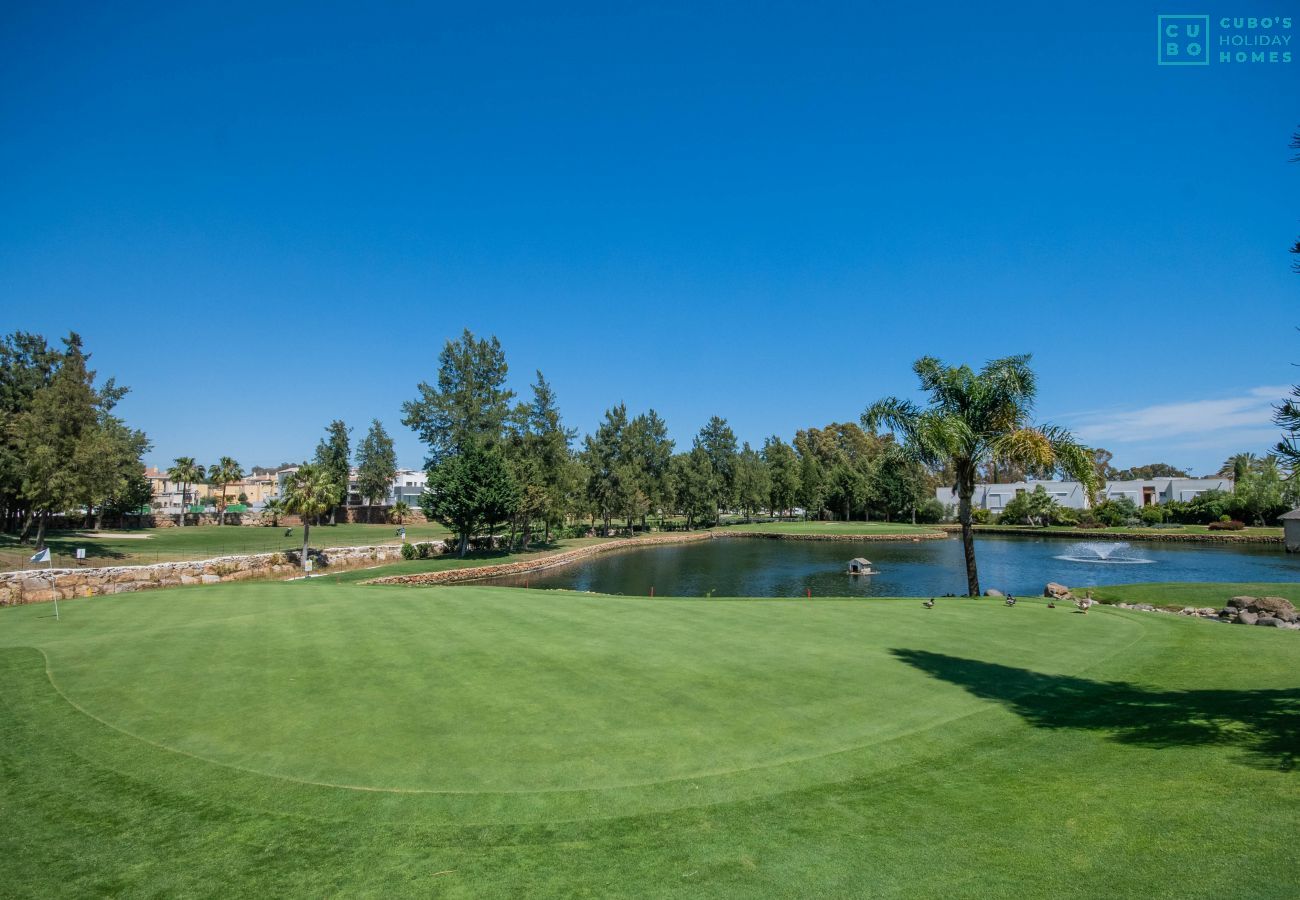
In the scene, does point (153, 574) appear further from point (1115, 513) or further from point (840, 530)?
point (1115, 513)

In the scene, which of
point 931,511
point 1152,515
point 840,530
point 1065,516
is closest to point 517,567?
point 840,530

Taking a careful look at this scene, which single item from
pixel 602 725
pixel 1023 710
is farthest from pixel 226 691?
pixel 1023 710

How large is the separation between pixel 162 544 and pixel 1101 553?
276ft

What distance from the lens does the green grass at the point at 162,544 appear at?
3775 cm

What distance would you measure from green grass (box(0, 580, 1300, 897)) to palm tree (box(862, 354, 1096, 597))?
8649mm

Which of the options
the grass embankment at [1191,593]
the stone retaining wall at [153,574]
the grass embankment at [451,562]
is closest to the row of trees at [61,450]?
the stone retaining wall at [153,574]

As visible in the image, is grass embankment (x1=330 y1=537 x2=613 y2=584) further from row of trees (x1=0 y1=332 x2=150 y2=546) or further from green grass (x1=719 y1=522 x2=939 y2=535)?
green grass (x1=719 y1=522 x2=939 y2=535)

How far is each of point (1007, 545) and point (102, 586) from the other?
3274 inches

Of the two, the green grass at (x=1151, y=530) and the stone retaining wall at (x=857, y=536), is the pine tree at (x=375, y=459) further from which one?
the green grass at (x=1151, y=530)

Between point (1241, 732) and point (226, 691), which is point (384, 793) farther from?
point (1241, 732)

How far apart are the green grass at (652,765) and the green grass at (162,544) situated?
96.9 feet

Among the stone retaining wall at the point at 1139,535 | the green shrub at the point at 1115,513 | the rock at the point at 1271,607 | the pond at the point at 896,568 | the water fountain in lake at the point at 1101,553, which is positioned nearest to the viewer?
the rock at the point at 1271,607

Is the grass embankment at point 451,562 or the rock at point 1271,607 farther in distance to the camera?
the grass embankment at point 451,562

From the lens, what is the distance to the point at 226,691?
10852 mm
